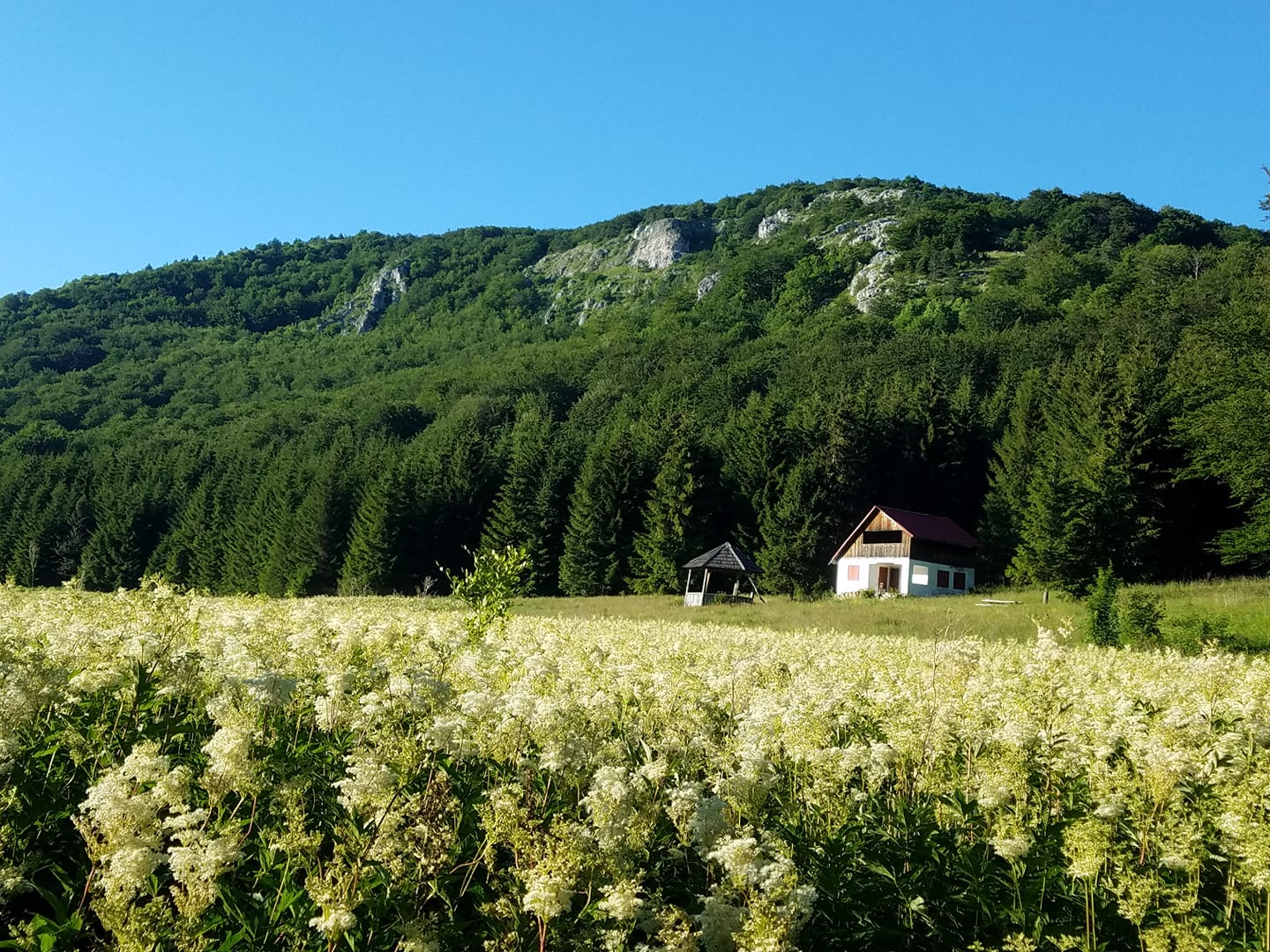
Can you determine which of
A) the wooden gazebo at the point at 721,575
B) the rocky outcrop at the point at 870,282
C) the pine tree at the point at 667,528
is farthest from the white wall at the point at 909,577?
the rocky outcrop at the point at 870,282

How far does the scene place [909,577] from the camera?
56375 millimetres

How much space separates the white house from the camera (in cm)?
5672

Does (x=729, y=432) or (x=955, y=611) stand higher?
(x=729, y=432)

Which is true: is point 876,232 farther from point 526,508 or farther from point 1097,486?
point 1097,486

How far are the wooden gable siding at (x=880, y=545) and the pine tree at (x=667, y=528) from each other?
12.0m

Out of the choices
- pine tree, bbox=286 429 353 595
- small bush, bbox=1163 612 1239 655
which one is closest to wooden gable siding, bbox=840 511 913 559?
small bush, bbox=1163 612 1239 655

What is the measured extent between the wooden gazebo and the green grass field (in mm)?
1759

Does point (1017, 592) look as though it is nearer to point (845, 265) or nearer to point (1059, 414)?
point (1059, 414)

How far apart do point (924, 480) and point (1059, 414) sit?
14782 millimetres

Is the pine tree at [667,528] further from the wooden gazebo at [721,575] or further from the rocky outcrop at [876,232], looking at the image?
the rocky outcrop at [876,232]

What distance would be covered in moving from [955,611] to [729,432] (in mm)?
46485

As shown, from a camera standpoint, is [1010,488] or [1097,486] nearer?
[1097,486]

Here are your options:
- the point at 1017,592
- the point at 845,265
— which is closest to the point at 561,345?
the point at 845,265

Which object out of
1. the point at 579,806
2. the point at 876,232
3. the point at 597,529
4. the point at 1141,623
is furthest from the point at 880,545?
the point at 876,232
